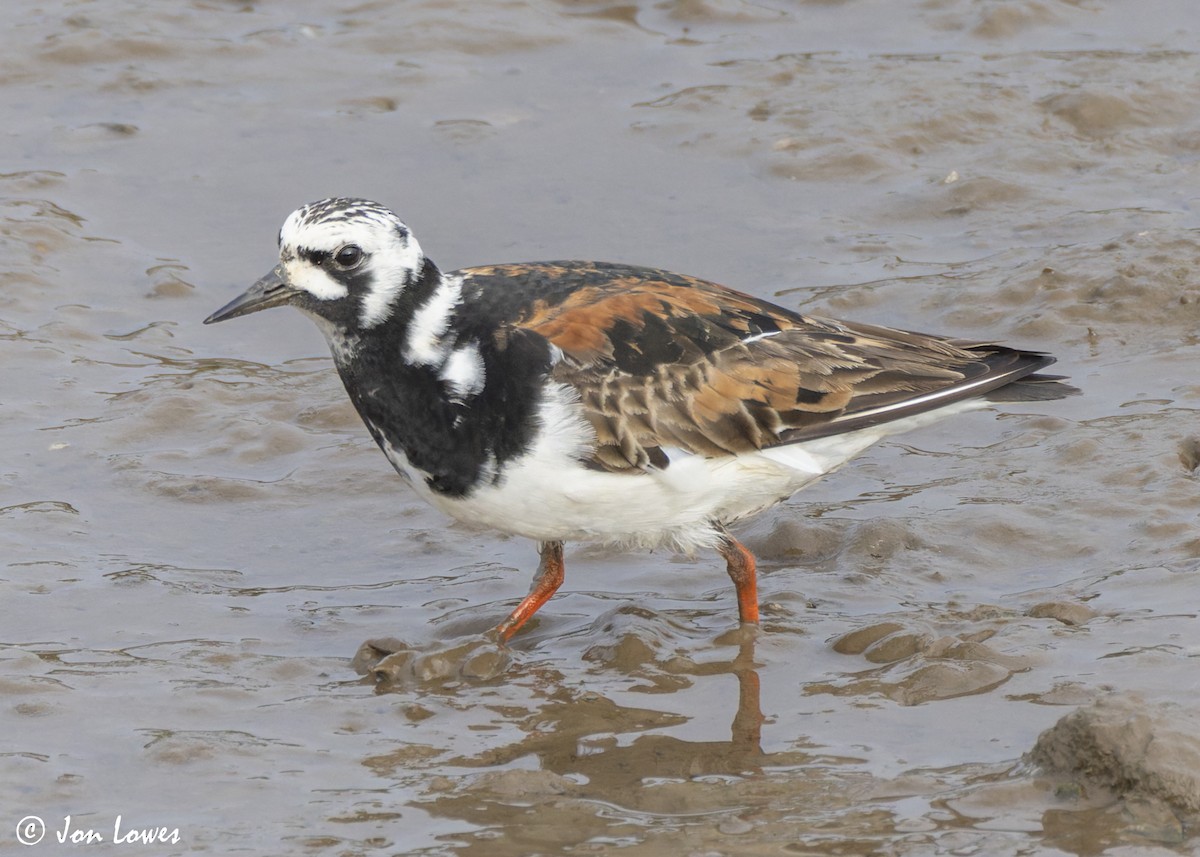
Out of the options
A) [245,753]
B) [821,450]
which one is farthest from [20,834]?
[821,450]

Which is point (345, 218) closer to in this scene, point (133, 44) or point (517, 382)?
point (517, 382)

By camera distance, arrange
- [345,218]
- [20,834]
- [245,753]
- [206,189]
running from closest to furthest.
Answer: [20,834] → [245,753] → [345,218] → [206,189]

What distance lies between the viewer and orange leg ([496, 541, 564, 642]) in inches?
270

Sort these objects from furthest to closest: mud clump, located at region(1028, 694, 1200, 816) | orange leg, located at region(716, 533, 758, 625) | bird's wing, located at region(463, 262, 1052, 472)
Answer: orange leg, located at region(716, 533, 758, 625) < bird's wing, located at region(463, 262, 1052, 472) < mud clump, located at region(1028, 694, 1200, 816)

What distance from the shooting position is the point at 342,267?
6.30 metres

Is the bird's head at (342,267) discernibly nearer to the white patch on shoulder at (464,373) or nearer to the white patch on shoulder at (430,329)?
the white patch on shoulder at (430,329)

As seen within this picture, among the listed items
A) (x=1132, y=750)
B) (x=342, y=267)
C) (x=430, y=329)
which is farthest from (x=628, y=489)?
(x=1132, y=750)

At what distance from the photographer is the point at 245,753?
590cm

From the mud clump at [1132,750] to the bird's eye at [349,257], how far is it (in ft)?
10.0

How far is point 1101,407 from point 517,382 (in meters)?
3.51

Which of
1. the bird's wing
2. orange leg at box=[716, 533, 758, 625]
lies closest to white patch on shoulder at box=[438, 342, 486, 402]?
the bird's wing

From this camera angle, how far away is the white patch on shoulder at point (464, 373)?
6203mm

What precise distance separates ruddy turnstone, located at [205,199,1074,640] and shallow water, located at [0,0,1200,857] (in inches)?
25.7

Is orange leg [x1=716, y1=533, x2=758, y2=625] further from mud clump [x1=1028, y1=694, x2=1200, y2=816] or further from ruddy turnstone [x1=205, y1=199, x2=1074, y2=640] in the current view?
mud clump [x1=1028, y1=694, x2=1200, y2=816]
